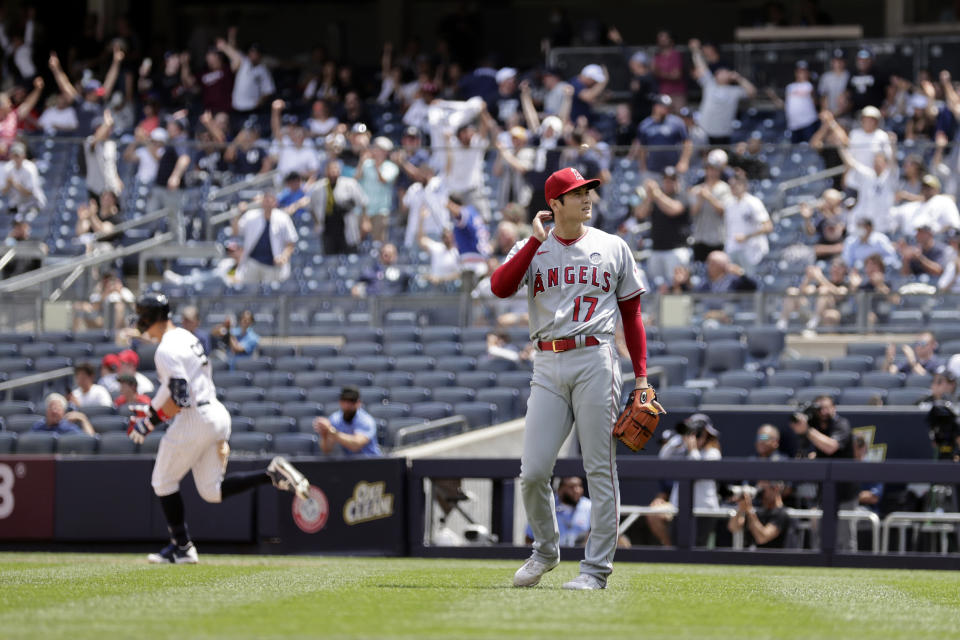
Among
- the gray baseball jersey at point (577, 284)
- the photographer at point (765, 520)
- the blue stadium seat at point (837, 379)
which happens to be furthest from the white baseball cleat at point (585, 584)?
the blue stadium seat at point (837, 379)

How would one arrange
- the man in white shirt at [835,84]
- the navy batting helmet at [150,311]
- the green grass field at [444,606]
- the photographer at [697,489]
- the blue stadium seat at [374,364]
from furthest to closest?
the man in white shirt at [835,84] < the blue stadium seat at [374,364] < the photographer at [697,489] < the navy batting helmet at [150,311] < the green grass field at [444,606]

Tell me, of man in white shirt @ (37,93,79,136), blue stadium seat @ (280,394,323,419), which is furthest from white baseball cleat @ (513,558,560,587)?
man in white shirt @ (37,93,79,136)

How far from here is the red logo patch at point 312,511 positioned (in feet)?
41.6

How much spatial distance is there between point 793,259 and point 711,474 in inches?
186

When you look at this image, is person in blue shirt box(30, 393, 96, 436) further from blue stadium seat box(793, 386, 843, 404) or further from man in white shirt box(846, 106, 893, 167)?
man in white shirt box(846, 106, 893, 167)

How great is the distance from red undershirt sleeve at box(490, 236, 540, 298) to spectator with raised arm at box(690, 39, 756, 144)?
13438 millimetres

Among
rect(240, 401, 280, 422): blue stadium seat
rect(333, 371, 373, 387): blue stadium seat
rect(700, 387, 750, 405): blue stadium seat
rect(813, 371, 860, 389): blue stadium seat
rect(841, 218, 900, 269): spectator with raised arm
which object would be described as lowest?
rect(240, 401, 280, 422): blue stadium seat

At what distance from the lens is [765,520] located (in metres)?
12.3

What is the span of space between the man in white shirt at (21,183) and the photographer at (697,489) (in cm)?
955

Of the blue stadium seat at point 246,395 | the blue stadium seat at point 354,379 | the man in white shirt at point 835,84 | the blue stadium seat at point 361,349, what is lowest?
the blue stadium seat at point 246,395

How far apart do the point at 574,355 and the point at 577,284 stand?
0.32 m

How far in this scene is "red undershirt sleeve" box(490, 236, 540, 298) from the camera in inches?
277

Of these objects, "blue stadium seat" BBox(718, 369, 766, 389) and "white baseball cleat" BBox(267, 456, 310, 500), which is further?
"blue stadium seat" BBox(718, 369, 766, 389)

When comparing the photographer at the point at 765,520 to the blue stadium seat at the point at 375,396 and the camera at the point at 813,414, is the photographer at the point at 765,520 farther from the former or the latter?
the blue stadium seat at the point at 375,396
